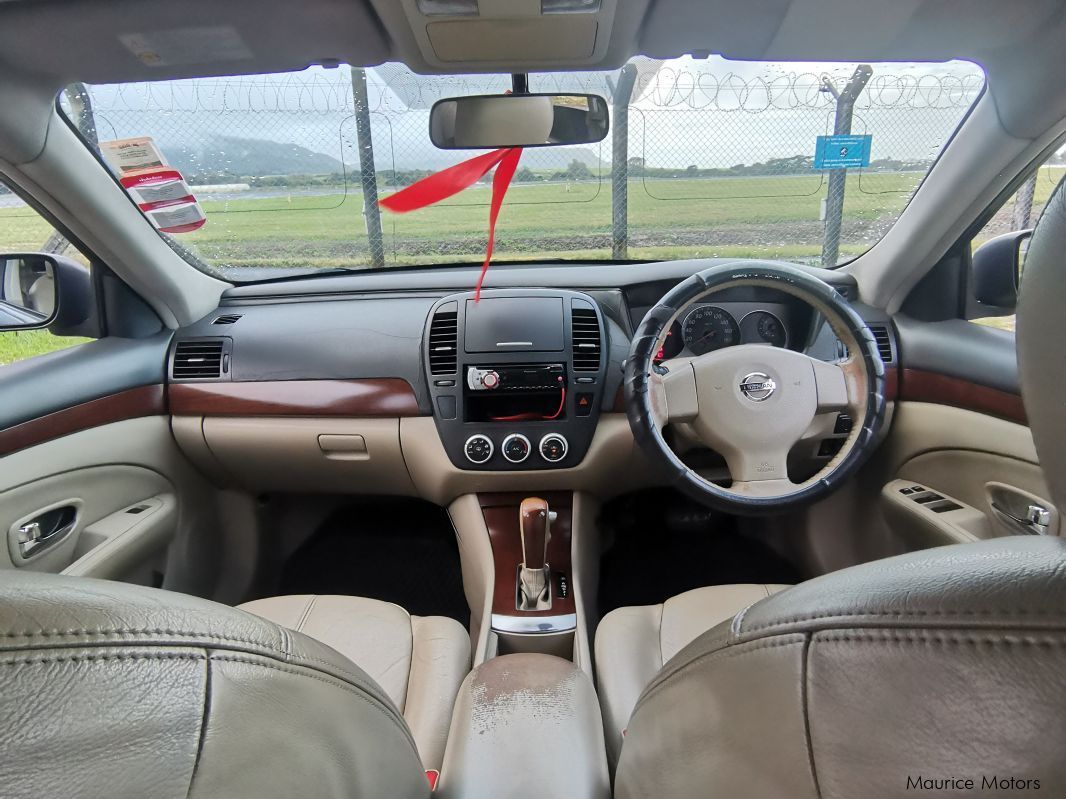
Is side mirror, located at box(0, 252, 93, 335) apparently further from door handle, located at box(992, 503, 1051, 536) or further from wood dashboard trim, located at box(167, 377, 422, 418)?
door handle, located at box(992, 503, 1051, 536)

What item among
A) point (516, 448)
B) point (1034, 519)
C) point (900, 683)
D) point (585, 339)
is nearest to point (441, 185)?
point (585, 339)

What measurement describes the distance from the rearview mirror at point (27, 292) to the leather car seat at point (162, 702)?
1979 mm

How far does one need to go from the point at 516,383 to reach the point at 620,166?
885 mm

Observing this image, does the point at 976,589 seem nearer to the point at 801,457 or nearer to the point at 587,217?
the point at 801,457

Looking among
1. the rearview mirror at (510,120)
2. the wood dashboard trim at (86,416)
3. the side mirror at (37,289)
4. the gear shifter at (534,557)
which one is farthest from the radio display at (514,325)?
the side mirror at (37,289)

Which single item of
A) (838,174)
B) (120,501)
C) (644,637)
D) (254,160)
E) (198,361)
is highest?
(254,160)

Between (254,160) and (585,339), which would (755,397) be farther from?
(254,160)

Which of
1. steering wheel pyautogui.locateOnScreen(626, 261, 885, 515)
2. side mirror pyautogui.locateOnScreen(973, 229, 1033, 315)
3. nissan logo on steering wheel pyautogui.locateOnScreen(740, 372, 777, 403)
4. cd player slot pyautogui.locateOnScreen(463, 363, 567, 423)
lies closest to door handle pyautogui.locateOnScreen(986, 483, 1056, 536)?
steering wheel pyautogui.locateOnScreen(626, 261, 885, 515)

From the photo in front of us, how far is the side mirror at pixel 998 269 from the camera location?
200cm

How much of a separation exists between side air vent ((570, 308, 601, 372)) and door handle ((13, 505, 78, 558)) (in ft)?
5.27

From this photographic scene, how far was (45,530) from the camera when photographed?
6.20ft

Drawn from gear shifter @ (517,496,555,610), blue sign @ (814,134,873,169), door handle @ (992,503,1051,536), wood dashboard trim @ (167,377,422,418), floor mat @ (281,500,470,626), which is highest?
blue sign @ (814,134,873,169)

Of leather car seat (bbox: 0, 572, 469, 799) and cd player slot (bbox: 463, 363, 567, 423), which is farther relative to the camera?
cd player slot (bbox: 463, 363, 567, 423)

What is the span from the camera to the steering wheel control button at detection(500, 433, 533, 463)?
2275mm
